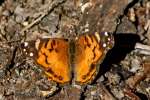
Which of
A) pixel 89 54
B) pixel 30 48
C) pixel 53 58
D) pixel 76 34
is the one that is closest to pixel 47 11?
pixel 76 34

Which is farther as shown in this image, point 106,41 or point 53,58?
point 53,58

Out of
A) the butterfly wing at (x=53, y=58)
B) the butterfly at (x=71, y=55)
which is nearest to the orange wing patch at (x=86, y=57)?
the butterfly at (x=71, y=55)

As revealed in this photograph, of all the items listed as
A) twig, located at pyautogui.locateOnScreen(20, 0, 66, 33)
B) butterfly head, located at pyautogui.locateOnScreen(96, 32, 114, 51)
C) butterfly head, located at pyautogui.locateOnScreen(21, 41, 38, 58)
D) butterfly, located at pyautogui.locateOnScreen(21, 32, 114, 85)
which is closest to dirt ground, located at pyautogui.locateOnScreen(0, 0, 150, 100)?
twig, located at pyautogui.locateOnScreen(20, 0, 66, 33)


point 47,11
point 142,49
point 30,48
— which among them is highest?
point 47,11

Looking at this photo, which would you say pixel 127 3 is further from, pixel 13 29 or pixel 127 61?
pixel 13 29

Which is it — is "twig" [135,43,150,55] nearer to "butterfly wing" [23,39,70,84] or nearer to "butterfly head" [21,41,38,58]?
"butterfly wing" [23,39,70,84]

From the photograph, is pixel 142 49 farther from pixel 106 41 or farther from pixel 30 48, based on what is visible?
pixel 30 48

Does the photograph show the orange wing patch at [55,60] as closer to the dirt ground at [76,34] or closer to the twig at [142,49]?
the dirt ground at [76,34]
